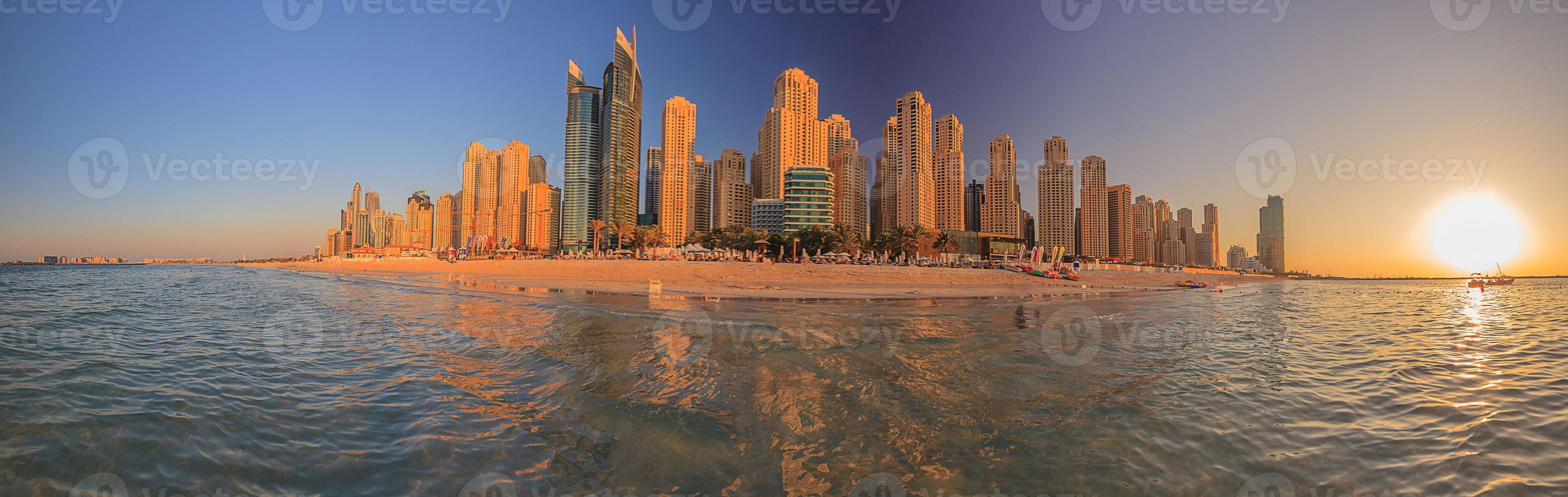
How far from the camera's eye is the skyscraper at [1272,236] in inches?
6565

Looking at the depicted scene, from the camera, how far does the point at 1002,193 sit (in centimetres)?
17675

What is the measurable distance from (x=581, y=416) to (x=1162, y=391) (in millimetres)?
8460

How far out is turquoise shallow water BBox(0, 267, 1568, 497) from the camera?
4.51 m

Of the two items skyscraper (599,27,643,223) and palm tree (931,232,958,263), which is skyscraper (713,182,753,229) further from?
palm tree (931,232,958,263)

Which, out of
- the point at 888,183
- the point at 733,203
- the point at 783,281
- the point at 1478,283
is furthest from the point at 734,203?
the point at 1478,283

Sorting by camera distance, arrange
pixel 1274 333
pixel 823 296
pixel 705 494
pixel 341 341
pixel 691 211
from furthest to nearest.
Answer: pixel 691 211 → pixel 823 296 → pixel 1274 333 → pixel 341 341 → pixel 705 494

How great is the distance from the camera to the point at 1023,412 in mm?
6531

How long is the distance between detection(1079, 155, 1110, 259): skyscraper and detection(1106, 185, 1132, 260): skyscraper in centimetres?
316

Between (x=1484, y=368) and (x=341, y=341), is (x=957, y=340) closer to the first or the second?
(x=1484, y=368)

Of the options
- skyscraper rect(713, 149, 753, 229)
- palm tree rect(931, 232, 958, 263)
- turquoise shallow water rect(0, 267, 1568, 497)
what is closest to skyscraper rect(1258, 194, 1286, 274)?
palm tree rect(931, 232, 958, 263)

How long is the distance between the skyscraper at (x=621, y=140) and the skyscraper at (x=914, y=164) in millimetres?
96264

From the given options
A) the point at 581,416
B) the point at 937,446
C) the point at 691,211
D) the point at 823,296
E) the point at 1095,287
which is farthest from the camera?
Answer: the point at 691,211

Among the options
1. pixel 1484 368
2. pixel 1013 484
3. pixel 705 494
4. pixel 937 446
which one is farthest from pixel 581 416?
pixel 1484 368

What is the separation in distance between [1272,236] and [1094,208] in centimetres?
6651
